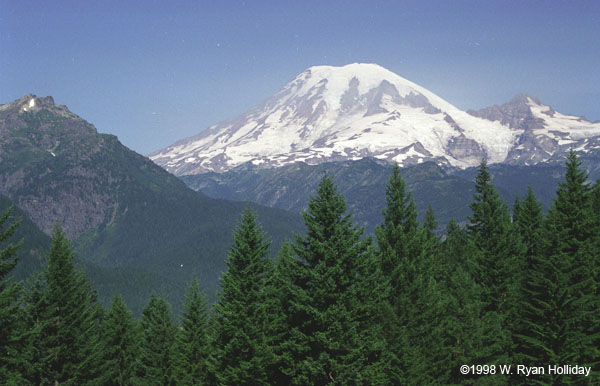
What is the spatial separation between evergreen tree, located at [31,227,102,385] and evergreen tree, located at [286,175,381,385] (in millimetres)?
22906

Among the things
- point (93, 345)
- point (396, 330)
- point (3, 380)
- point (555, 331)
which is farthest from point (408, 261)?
point (3, 380)

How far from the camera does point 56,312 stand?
52.8 meters

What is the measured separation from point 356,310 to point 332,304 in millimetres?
1900

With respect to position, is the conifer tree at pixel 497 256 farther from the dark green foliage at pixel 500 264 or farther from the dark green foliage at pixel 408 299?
the dark green foliage at pixel 408 299

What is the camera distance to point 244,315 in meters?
43.5

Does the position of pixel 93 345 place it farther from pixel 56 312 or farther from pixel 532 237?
pixel 532 237

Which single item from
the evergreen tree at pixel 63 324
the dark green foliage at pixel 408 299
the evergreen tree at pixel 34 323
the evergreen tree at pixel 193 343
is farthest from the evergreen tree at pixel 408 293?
the evergreen tree at pixel 34 323

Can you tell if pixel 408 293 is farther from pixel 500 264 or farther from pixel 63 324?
pixel 63 324

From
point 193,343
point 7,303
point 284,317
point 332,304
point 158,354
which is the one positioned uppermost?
point 7,303

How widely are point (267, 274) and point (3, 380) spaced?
68.2ft

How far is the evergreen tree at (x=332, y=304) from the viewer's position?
38.2m

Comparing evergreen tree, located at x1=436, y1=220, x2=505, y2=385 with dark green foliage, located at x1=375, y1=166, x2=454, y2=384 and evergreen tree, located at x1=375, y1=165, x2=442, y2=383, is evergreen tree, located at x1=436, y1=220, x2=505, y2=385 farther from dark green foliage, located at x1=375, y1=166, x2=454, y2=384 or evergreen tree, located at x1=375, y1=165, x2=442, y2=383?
evergreen tree, located at x1=375, y1=165, x2=442, y2=383

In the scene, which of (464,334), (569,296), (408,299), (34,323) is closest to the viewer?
(569,296)

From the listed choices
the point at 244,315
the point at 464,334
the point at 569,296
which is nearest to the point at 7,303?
the point at 244,315
